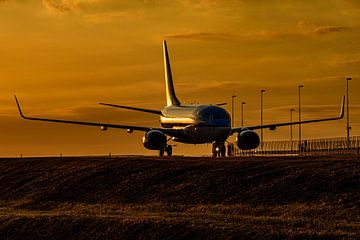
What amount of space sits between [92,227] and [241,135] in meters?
37.3

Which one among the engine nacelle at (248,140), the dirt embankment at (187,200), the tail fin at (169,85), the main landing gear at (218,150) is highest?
the tail fin at (169,85)

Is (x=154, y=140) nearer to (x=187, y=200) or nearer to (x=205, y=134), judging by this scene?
(x=205, y=134)

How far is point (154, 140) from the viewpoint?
79312 mm

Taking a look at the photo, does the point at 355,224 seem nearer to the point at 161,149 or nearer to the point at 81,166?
the point at 81,166

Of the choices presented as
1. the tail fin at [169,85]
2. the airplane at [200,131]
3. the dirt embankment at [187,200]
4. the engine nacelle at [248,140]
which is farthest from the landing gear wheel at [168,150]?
the dirt embankment at [187,200]

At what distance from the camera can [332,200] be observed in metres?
45.1

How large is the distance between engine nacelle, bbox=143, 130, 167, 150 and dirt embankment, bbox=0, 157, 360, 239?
13221mm

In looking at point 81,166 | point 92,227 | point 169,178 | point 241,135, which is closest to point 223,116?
point 241,135

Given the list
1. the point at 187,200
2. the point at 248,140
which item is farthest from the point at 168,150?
the point at 187,200

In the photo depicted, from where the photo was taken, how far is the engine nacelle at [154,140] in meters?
79.2

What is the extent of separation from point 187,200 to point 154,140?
29.9m

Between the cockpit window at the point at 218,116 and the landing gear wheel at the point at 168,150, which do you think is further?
the landing gear wheel at the point at 168,150

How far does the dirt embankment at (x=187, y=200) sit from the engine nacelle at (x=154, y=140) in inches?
521

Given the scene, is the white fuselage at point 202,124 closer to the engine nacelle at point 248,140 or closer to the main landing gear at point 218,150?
the main landing gear at point 218,150
